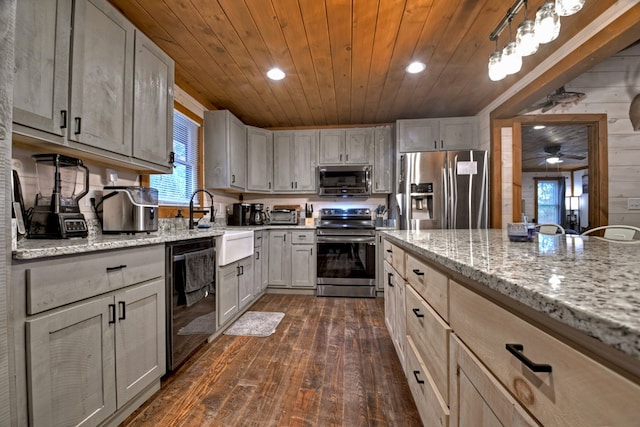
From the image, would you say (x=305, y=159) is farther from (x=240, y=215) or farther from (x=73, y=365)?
(x=73, y=365)

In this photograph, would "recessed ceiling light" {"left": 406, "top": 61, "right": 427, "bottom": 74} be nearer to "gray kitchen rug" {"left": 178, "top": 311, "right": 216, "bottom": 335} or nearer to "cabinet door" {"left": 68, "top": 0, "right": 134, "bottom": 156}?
"cabinet door" {"left": 68, "top": 0, "right": 134, "bottom": 156}

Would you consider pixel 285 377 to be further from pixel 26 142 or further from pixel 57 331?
pixel 26 142

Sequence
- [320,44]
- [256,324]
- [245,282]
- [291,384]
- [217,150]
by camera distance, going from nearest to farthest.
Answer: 1. [291,384]
2. [320,44]
3. [256,324]
4. [245,282]
5. [217,150]

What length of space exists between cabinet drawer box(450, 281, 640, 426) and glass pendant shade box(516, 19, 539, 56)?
1.46 meters

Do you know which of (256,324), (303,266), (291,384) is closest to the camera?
(291,384)

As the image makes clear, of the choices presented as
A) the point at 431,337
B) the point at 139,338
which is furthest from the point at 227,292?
the point at 431,337

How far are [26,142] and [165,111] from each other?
90 cm

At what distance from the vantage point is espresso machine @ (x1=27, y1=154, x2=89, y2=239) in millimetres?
1374

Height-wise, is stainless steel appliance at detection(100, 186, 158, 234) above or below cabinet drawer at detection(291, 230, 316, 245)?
above

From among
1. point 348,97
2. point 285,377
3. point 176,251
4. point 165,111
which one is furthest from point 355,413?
point 348,97

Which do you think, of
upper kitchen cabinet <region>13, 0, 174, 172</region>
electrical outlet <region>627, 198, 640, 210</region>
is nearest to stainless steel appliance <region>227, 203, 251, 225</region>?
upper kitchen cabinet <region>13, 0, 174, 172</region>

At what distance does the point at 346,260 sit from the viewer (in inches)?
140

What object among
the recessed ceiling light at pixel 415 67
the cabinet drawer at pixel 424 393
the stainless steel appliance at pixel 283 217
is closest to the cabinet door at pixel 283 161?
the stainless steel appliance at pixel 283 217

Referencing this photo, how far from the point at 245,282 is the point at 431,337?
2159 mm
